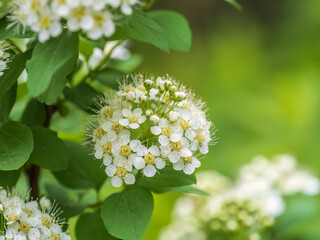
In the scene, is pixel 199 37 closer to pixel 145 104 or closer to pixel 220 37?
pixel 220 37

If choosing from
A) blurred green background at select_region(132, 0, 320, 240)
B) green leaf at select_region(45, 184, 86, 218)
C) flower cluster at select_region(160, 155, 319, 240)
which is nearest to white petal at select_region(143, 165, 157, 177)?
green leaf at select_region(45, 184, 86, 218)

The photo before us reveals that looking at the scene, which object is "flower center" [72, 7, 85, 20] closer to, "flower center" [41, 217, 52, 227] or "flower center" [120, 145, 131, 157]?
"flower center" [120, 145, 131, 157]

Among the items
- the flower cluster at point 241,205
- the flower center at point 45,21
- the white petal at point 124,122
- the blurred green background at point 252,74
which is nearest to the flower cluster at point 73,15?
the flower center at point 45,21

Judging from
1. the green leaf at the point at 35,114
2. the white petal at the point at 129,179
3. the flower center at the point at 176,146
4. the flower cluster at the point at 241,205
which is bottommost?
the flower cluster at the point at 241,205

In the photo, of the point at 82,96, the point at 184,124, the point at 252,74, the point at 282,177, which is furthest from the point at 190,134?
the point at 252,74

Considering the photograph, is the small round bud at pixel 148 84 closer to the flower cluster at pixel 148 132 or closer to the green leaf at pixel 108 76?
the flower cluster at pixel 148 132

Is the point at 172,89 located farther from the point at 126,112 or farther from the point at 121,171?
the point at 121,171

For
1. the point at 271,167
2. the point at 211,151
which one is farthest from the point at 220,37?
the point at 271,167
